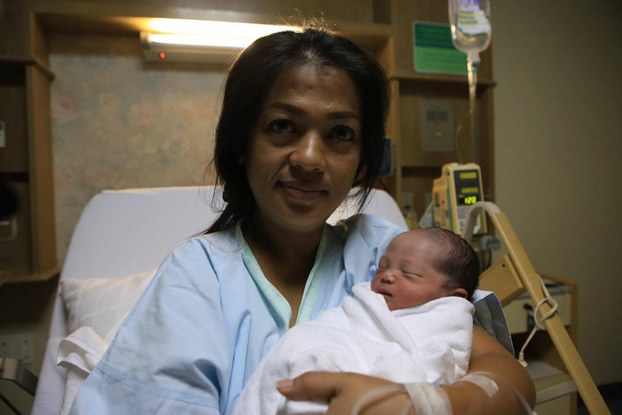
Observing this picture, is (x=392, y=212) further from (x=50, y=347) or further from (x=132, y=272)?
(x=50, y=347)

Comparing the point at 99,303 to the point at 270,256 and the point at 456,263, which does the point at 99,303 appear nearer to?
the point at 270,256

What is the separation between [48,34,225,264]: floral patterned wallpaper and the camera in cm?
194

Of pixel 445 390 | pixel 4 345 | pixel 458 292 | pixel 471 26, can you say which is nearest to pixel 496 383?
pixel 445 390

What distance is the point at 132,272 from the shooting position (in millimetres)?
1400

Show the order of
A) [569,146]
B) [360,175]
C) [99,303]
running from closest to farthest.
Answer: [360,175], [99,303], [569,146]

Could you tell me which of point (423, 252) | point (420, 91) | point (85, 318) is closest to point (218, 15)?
point (420, 91)

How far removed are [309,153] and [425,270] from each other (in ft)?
1.06

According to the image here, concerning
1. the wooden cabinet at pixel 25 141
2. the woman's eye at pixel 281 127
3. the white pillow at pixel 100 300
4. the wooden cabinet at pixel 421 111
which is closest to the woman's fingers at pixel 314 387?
the woman's eye at pixel 281 127

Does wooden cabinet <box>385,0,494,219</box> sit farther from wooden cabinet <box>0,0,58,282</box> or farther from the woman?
wooden cabinet <box>0,0,58,282</box>

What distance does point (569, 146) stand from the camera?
262 cm

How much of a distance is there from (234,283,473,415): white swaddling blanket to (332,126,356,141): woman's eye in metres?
0.30

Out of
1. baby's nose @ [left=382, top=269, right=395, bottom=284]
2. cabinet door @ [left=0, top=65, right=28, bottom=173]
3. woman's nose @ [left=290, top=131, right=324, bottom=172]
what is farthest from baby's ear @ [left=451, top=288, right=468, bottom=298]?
cabinet door @ [left=0, top=65, right=28, bottom=173]

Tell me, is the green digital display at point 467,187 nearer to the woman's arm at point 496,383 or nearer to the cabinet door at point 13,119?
the woman's arm at point 496,383

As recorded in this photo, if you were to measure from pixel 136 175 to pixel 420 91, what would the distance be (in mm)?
1472
